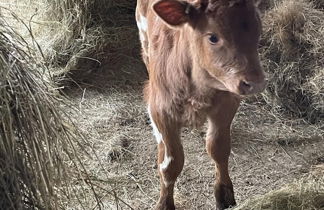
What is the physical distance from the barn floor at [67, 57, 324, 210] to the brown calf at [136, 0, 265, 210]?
259mm

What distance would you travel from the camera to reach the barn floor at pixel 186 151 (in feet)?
13.0

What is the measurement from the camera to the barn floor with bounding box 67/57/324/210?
13.0ft

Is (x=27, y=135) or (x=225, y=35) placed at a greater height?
(x=225, y=35)

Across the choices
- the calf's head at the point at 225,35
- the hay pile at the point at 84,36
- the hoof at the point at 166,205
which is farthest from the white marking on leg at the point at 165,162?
the hay pile at the point at 84,36

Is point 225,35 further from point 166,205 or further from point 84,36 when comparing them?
point 84,36

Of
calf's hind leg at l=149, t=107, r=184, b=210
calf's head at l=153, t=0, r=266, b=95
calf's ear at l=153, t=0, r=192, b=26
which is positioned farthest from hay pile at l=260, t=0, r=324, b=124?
calf's ear at l=153, t=0, r=192, b=26

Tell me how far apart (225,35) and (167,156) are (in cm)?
96

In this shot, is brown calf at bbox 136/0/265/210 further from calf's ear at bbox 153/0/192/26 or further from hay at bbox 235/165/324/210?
hay at bbox 235/165/324/210

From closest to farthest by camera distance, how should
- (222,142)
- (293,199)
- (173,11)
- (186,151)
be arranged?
(173,11) < (293,199) < (222,142) < (186,151)

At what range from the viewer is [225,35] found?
293 cm

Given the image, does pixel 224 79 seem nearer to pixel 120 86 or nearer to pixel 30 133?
pixel 30 133

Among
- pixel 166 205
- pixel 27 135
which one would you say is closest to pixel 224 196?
pixel 166 205

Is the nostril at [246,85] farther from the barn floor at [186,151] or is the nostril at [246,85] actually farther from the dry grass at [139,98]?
the barn floor at [186,151]

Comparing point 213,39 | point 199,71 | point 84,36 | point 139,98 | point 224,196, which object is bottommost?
point 224,196
